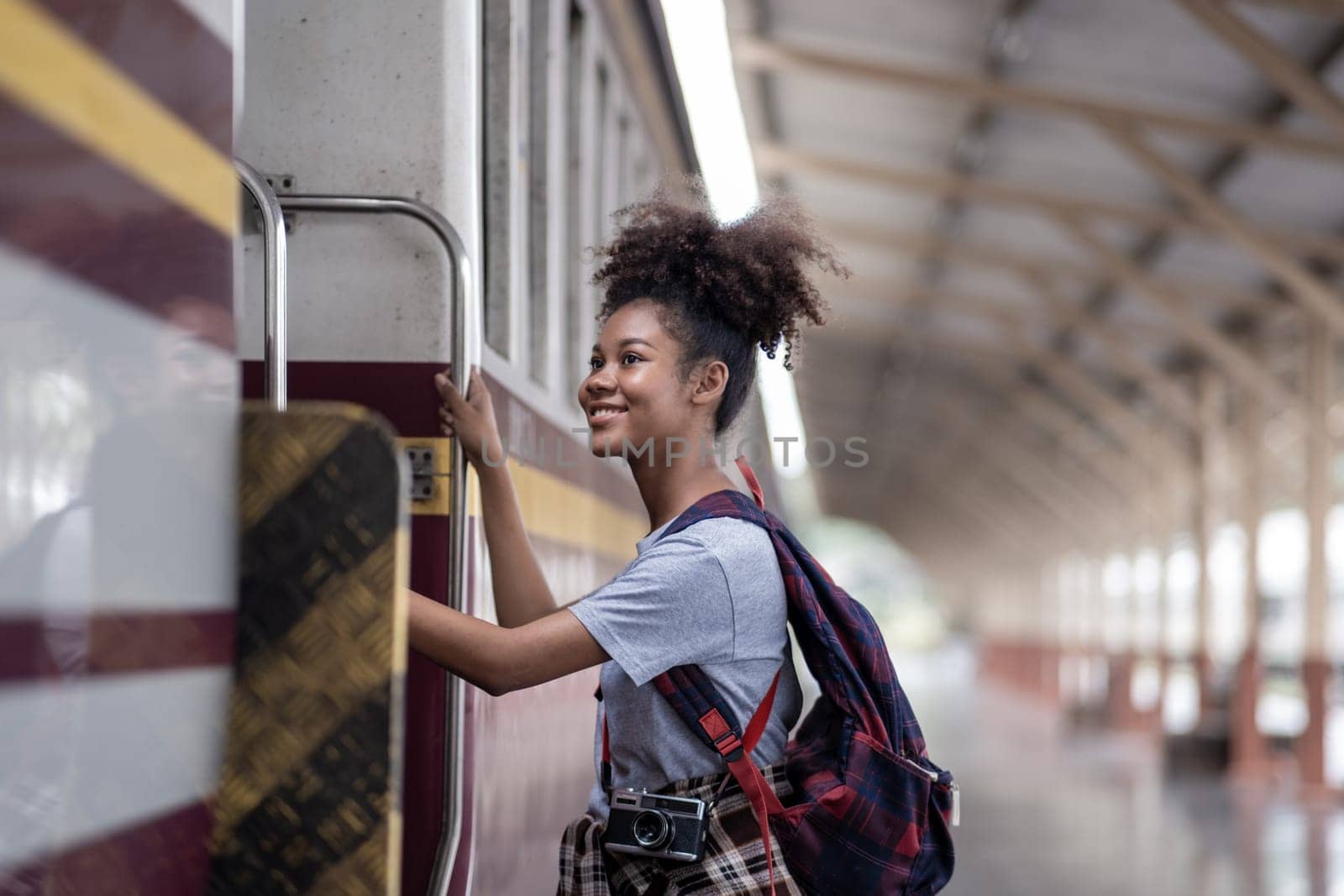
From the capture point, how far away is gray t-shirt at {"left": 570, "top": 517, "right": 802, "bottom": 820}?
1778mm

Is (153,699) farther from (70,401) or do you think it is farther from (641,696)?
(641,696)

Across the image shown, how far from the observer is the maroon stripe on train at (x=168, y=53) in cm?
105

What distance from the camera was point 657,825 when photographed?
1.87m

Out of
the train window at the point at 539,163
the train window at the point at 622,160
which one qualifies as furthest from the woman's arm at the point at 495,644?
the train window at the point at 622,160

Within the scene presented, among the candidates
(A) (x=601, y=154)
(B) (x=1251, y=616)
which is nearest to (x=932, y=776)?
(A) (x=601, y=154)

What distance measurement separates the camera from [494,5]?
2.80 metres

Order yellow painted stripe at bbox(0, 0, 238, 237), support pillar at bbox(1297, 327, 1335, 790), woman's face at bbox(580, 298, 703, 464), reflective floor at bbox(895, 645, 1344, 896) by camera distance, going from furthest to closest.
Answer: support pillar at bbox(1297, 327, 1335, 790) → reflective floor at bbox(895, 645, 1344, 896) → woman's face at bbox(580, 298, 703, 464) → yellow painted stripe at bbox(0, 0, 238, 237)

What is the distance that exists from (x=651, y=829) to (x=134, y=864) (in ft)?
2.90

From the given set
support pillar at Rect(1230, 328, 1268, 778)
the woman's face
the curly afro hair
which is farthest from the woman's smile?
support pillar at Rect(1230, 328, 1268, 778)

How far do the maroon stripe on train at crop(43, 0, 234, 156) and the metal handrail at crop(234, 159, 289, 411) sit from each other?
600mm

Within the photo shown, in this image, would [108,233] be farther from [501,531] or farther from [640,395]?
[501,531]

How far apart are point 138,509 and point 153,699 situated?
134mm

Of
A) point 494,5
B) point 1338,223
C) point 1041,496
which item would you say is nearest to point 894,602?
point 1041,496

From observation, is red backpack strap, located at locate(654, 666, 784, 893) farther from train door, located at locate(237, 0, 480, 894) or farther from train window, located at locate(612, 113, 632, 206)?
train window, located at locate(612, 113, 632, 206)
